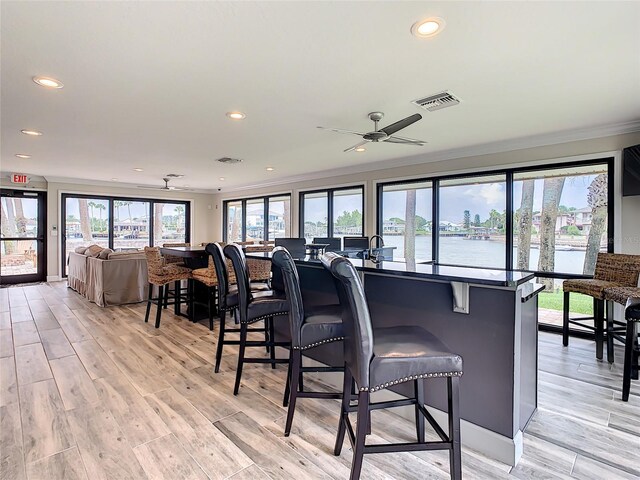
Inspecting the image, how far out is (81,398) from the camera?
2520 mm

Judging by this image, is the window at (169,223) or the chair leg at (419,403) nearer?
the chair leg at (419,403)

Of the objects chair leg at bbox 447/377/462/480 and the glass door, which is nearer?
chair leg at bbox 447/377/462/480

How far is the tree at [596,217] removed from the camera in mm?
4031

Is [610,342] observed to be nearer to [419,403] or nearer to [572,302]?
[572,302]

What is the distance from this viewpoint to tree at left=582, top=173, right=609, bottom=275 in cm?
403

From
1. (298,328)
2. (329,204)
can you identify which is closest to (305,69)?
(298,328)

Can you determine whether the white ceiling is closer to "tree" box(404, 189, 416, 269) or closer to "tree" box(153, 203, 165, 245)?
"tree" box(404, 189, 416, 269)

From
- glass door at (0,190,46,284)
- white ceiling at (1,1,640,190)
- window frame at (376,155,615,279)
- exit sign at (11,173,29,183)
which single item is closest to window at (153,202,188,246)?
glass door at (0,190,46,284)

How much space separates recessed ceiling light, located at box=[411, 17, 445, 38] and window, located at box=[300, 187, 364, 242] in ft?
14.9

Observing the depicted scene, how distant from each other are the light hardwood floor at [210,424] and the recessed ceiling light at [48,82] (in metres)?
2.43

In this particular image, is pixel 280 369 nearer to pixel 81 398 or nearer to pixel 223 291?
pixel 223 291

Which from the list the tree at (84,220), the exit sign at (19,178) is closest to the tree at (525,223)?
the tree at (84,220)

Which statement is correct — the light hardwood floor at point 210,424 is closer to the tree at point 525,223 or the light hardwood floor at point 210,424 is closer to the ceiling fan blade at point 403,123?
the tree at point 525,223

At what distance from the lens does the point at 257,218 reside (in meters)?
9.13
